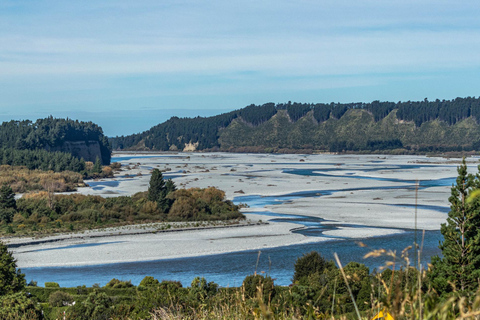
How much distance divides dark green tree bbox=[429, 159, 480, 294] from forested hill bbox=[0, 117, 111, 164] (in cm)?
11200

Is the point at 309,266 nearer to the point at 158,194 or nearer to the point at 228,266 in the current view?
the point at 228,266

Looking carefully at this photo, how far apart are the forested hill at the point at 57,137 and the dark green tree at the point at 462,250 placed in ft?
367

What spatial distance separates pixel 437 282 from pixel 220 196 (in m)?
40.4

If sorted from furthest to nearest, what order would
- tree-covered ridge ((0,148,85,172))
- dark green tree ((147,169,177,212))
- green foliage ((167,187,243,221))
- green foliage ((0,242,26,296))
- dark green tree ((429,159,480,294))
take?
tree-covered ridge ((0,148,85,172))
dark green tree ((147,169,177,212))
green foliage ((167,187,243,221))
green foliage ((0,242,26,296))
dark green tree ((429,159,480,294))

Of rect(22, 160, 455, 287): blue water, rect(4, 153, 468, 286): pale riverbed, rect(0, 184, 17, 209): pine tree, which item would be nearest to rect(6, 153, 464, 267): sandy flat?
rect(4, 153, 468, 286): pale riverbed

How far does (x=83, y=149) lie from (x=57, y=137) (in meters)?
11.4

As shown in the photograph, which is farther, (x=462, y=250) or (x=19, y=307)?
(x=462, y=250)

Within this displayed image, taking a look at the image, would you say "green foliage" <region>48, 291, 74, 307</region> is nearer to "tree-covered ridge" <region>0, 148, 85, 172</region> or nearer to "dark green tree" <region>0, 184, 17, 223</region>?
"dark green tree" <region>0, 184, 17, 223</region>

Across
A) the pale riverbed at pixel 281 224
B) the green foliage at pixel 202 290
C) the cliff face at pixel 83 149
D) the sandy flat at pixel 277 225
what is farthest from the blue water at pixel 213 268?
the cliff face at pixel 83 149

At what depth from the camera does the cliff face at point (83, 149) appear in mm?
134625

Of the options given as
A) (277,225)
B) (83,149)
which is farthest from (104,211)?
(83,149)

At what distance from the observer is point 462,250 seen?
18.1m

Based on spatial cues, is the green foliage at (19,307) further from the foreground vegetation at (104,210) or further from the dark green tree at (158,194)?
the dark green tree at (158,194)

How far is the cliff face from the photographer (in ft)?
442
